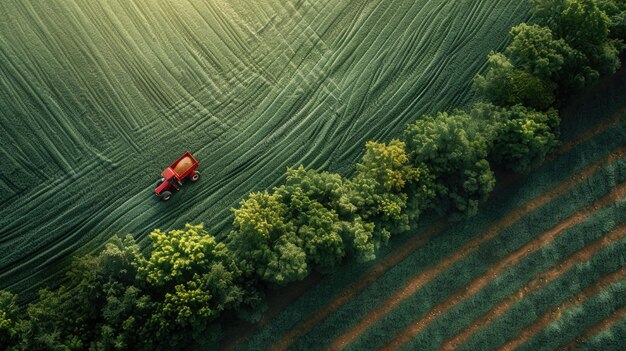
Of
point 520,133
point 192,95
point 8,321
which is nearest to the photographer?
point 8,321

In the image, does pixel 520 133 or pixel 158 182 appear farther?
pixel 158 182

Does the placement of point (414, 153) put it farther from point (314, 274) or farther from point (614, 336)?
point (614, 336)

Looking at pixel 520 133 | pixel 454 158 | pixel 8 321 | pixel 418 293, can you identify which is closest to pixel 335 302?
pixel 418 293

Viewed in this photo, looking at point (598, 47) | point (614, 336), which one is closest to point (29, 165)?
point (598, 47)

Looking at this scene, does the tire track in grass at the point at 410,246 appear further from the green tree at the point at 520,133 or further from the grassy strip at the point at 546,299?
the grassy strip at the point at 546,299

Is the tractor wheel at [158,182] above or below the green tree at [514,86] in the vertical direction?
above

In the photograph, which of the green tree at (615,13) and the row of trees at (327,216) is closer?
the row of trees at (327,216)

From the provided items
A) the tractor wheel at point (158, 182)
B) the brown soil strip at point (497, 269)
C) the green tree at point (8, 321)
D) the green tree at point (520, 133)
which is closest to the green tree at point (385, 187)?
the green tree at point (520, 133)

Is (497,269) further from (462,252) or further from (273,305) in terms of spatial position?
(273,305)

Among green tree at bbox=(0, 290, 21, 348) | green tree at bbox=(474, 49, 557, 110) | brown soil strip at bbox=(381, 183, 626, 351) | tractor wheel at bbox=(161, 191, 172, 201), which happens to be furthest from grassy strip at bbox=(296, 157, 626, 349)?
green tree at bbox=(0, 290, 21, 348)
